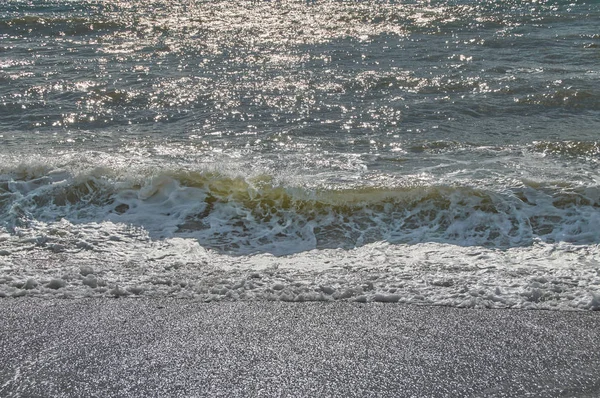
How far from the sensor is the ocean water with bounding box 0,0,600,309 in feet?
14.6

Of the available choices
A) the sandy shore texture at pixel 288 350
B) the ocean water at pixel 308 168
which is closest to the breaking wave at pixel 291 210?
the ocean water at pixel 308 168

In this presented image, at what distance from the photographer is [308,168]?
253 inches

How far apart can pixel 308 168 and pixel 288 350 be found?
317 centimetres

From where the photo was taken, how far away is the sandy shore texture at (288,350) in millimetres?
3176

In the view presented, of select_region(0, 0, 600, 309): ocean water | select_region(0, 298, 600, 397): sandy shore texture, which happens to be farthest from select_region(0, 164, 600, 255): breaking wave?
select_region(0, 298, 600, 397): sandy shore texture

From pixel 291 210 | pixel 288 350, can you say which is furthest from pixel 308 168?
pixel 288 350

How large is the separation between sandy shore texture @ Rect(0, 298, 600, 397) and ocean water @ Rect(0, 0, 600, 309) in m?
0.22

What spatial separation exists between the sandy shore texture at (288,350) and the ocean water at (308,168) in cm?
22

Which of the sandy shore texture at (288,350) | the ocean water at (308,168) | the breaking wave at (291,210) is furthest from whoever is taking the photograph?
the breaking wave at (291,210)

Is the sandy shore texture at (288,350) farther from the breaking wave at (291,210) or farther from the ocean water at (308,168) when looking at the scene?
the breaking wave at (291,210)

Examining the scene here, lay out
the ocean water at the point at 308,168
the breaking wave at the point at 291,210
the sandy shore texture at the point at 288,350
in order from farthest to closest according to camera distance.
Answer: the breaking wave at the point at 291,210 → the ocean water at the point at 308,168 → the sandy shore texture at the point at 288,350

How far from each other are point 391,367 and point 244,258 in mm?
1816

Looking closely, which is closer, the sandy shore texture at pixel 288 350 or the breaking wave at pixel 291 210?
the sandy shore texture at pixel 288 350

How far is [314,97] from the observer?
9156 mm
